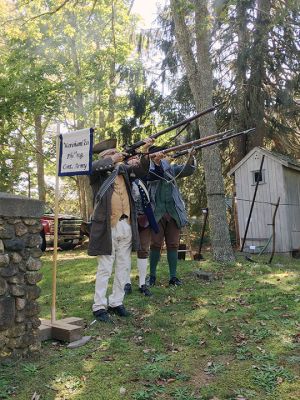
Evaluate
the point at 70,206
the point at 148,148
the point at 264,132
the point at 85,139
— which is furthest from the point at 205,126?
the point at 70,206

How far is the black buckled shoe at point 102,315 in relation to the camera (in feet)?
15.4

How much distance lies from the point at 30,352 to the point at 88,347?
0.58 m

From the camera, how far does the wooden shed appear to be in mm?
12156

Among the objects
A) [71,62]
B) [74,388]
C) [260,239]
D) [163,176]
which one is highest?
[71,62]

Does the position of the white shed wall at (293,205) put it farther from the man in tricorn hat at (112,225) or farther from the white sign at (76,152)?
the white sign at (76,152)

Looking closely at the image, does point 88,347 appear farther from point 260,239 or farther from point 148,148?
point 260,239

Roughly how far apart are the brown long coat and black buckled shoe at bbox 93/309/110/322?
2.33ft

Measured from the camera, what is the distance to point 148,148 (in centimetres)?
520

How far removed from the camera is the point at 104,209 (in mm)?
4684

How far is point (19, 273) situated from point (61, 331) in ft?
2.88

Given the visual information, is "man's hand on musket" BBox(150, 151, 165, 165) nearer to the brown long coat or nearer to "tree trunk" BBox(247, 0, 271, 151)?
the brown long coat

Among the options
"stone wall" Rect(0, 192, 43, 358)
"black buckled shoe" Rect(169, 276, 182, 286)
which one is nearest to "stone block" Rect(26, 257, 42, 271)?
"stone wall" Rect(0, 192, 43, 358)

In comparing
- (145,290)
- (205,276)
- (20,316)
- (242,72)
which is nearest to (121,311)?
(145,290)

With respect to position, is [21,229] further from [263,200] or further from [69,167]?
[263,200]
